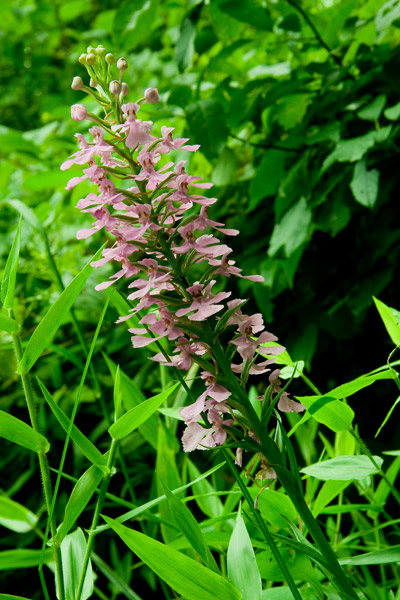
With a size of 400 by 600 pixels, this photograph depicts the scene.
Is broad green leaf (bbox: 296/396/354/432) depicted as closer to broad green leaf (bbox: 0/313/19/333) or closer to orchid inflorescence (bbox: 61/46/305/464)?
orchid inflorescence (bbox: 61/46/305/464)

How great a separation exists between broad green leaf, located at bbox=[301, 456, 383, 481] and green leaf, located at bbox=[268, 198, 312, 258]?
357 mm

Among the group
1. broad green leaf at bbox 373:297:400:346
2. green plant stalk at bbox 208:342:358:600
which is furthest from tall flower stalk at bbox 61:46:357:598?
broad green leaf at bbox 373:297:400:346

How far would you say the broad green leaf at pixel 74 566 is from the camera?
0.41 m

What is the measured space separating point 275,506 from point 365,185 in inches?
17.4

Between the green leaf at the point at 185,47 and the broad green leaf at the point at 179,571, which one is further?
the green leaf at the point at 185,47

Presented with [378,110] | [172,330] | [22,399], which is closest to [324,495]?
[172,330]

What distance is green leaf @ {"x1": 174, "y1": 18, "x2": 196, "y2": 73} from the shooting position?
0.78m

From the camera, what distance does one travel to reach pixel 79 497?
1.22 feet

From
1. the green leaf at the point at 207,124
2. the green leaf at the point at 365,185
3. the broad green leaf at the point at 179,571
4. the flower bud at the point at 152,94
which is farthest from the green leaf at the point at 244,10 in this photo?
the broad green leaf at the point at 179,571

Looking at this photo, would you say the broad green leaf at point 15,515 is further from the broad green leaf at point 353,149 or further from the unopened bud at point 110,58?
the broad green leaf at point 353,149

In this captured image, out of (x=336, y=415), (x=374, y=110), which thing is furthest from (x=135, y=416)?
(x=374, y=110)

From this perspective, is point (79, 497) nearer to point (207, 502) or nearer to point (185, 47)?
point (207, 502)

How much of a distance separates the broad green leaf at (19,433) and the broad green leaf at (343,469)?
0.56 ft

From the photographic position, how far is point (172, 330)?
1.17 ft
